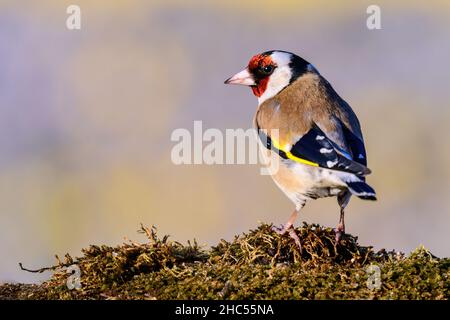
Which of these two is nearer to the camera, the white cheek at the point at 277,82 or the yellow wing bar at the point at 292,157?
the yellow wing bar at the point at 292,157

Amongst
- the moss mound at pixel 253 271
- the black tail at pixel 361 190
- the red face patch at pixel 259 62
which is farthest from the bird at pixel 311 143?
the red face patch at pixel 259 62

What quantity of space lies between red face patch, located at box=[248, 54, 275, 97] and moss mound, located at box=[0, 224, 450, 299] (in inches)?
105

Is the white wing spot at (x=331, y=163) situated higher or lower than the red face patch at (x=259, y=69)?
lower

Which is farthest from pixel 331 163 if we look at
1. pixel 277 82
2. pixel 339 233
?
pixel 277 82

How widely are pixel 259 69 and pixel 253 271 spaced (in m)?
3.57

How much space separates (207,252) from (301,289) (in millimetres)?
1083

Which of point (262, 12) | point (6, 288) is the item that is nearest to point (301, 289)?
point (6, 288)

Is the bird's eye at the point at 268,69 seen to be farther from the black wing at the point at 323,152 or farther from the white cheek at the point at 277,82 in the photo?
the black wing at the point at 323,152

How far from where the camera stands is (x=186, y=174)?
954cm

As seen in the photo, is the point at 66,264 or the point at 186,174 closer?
the point at 66,264

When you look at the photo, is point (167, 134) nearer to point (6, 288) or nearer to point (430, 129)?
point (430, 129)

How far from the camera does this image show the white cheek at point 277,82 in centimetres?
758

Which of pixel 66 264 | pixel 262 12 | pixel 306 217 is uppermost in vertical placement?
pixel 262 12

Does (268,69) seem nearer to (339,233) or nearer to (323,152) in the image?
(323,152)
